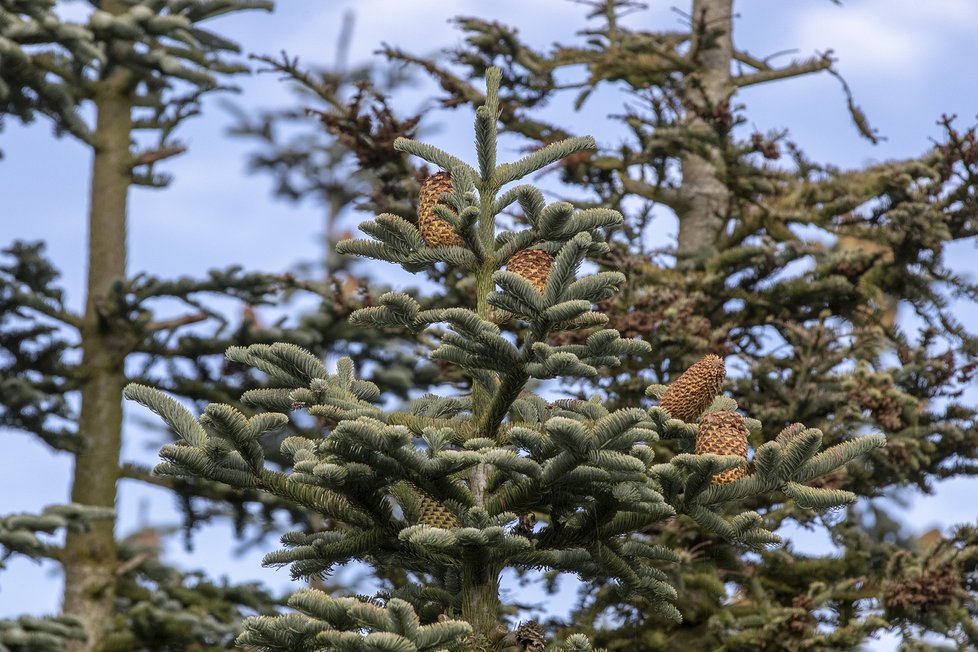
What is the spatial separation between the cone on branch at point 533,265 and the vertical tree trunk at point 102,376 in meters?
7.83

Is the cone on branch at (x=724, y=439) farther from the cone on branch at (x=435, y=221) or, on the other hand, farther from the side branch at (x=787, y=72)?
the side branch at (x=787, y=72)

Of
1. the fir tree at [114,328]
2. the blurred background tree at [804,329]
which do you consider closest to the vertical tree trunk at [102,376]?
the fir tree at [114,328]

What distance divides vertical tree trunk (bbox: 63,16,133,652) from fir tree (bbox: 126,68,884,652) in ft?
23.8

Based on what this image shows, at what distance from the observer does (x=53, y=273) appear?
12.9 meters

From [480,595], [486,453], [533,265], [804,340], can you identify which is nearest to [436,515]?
[480,595]

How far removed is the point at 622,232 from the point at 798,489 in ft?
20.6

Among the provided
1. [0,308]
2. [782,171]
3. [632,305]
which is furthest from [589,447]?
[0,308]

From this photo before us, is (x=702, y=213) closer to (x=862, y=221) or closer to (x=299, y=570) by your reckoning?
(x=862, y=221)

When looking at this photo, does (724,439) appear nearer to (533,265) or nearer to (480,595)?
(533,265)

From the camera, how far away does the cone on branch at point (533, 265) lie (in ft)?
17.1

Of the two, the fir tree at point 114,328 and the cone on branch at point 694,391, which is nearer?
the cone on branch at point 694,391

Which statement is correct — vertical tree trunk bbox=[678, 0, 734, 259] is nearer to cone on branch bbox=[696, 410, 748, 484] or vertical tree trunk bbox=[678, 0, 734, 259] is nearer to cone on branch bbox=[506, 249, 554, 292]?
cone on branch bbox=[506, 249, 554, 292]

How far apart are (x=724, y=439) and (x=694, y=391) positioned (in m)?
0.24

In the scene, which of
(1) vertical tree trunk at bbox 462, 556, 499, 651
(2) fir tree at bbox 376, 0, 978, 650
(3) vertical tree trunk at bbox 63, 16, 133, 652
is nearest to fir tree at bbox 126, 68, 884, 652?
(1) vertical tree trunk at bbox 462, 556, 499, 651
